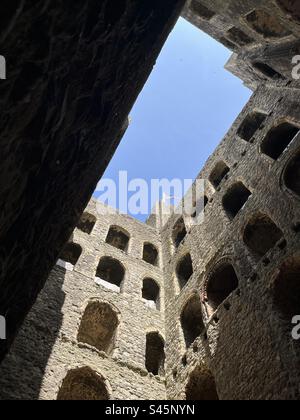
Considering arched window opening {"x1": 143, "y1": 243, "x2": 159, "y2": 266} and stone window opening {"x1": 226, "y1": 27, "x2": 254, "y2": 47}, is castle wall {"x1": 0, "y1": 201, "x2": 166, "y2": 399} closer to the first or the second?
arched window opening {"x1": 143, "y1": 243, "x2": 159, "y2": 266}

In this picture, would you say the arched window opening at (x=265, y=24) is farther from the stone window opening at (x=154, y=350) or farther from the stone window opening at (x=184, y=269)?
the stone window opening at (x=154, y=350)

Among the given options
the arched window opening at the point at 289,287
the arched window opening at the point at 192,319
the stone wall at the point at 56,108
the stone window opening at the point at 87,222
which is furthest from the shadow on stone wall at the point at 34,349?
the stone window opening at the point at 87,222

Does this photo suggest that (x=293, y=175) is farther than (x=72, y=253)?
No

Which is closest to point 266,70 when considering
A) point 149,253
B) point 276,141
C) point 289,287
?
point 276,141

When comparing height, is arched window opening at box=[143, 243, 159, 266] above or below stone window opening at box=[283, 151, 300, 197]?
below

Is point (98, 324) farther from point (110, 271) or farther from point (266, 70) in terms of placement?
point (266, 70)

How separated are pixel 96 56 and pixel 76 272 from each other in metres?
10.9

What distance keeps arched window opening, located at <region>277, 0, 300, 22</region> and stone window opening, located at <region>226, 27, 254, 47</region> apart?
4673 millimetres

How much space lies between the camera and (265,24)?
37.0ft

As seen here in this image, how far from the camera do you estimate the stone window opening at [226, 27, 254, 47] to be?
12703 mm

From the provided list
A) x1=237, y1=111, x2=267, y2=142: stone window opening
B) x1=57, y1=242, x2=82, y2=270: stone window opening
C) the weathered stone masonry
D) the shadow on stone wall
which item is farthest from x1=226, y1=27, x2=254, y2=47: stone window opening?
the shadow on stone wall

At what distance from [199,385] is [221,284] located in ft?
9.32

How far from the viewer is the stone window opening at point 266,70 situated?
13.7m

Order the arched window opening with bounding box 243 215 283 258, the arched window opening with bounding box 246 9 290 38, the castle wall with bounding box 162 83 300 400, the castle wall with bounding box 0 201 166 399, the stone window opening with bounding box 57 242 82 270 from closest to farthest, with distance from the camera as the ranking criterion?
1. the castle wall with bounding box 162 83 300 400
2. the castle wall with bounding box 0 201 166 399
3. the arched window opening with bounding box 243 215 283 258
4. the arched window opening with bounding box 246 9 290 38
5. the stone window opening with bounding box 57 242 82 270
